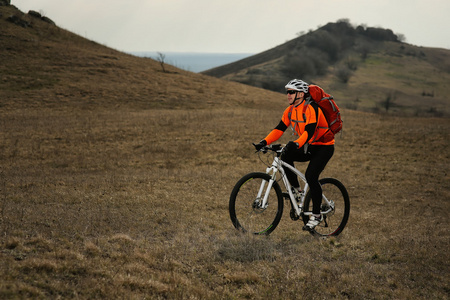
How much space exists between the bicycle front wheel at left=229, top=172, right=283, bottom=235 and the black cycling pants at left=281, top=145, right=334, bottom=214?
562 millimetres

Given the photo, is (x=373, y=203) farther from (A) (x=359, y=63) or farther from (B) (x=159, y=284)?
(A) (x=359, y=63)

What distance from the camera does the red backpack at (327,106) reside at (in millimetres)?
6699

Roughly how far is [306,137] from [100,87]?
42357 millimetres

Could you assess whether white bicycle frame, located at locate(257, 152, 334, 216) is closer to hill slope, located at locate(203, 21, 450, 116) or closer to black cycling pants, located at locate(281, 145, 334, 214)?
black cycling pants, located at locate(281, 145, 334, 214)

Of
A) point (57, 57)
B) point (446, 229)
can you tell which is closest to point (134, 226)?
point (446, 229)

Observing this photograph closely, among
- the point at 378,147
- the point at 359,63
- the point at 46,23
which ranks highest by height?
the point at 359,63

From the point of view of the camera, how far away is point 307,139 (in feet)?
21.7

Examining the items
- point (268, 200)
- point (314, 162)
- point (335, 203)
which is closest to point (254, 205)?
point (268, 200)

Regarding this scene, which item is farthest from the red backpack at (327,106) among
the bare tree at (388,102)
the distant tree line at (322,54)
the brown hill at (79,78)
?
the distant tree line at (322,54)

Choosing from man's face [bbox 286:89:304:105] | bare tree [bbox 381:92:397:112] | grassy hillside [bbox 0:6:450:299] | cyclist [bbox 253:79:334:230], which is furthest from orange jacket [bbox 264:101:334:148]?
bare tree [bbox 381:92:397:112]

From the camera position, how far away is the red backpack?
6.70 metres

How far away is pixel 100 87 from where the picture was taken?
44.8m

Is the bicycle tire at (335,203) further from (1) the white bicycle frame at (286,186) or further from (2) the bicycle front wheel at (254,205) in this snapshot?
(2) the bicycle front wheel at (254,205)

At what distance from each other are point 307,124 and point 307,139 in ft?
0.89
